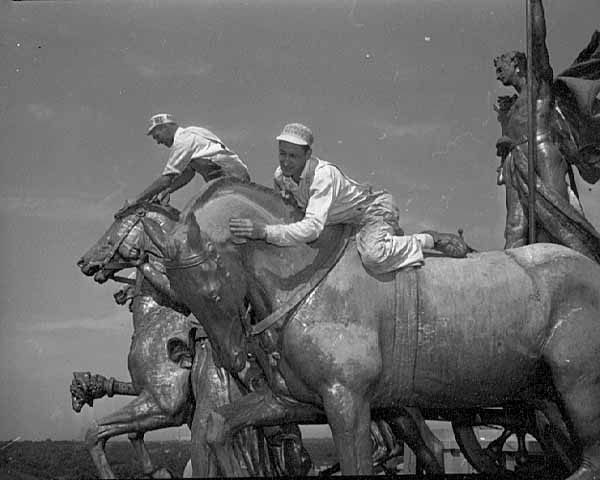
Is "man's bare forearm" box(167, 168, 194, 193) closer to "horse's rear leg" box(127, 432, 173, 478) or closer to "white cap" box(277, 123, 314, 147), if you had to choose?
"white cap" box(277, 123, 314, 147)

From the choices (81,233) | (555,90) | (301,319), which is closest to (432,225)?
(555,90)

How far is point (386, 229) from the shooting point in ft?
14.7

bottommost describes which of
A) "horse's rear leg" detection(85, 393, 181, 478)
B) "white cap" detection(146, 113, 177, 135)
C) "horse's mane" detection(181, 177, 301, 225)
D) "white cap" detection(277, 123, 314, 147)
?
"horse's rear leg" detection(85, 393, 181, 478)

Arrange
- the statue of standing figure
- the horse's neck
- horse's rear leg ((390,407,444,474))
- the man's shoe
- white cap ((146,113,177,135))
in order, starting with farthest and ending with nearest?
the horse's neck → the statue of standing figure → white cap ((146,113,177,135)) → horse's rear leg ((390,407,444,474)) → the man's shoe

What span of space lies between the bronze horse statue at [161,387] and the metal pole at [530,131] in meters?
1.60

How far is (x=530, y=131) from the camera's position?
538 centimetres

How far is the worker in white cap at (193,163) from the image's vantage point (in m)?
5.05

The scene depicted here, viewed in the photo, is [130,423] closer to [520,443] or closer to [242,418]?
[242,418]

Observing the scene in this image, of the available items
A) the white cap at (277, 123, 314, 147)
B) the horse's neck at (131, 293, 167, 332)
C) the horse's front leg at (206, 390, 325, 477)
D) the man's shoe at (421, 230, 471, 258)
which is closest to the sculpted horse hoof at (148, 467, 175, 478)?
the horse's neck at (131, 293, 167, 332)

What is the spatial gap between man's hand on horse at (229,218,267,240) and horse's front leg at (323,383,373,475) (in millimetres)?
673

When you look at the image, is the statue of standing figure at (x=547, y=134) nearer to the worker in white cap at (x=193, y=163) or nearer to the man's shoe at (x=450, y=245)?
the man's shoe at (x=450, y=245)

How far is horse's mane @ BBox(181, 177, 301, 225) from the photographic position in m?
4.46

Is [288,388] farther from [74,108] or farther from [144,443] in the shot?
[74,108]

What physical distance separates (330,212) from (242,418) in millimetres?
936
